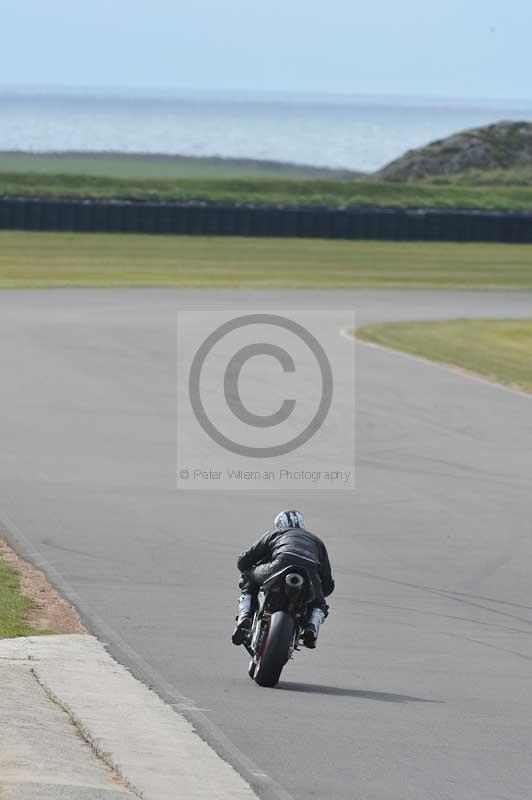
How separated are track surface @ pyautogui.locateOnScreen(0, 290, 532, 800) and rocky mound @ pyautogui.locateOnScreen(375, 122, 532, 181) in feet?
171

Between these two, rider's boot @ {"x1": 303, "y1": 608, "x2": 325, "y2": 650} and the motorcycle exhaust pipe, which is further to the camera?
rider's boot @ {"x1": 303, "y1": 608, "x2": 325, "y2": 650}

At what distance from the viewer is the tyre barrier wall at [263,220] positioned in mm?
46781

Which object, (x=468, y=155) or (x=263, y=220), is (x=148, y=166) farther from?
(x=263, y=220)

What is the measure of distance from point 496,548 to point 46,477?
16.9 ft

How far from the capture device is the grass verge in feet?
33.3

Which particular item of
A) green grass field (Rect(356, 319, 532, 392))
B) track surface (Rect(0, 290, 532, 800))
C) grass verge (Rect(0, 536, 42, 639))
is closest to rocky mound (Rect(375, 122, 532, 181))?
green grass field (Rect(356, 319, 532, 392))

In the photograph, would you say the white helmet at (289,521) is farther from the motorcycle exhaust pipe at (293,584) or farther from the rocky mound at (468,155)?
the rocky mound at (468,155)

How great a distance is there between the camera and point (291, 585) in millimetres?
8734

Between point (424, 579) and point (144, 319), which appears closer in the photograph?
point (424, 579)

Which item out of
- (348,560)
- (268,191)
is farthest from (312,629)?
(268,191)

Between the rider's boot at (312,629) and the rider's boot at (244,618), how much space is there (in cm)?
43

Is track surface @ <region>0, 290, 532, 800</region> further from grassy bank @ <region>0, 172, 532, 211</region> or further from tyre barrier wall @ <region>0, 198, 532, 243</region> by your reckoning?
grassy bank @ <region>0, 172, 532, 211</region>

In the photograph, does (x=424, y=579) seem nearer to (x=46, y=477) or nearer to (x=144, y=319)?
(x=46, y=477)

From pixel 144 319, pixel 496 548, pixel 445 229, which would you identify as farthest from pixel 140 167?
pixel 496 548
